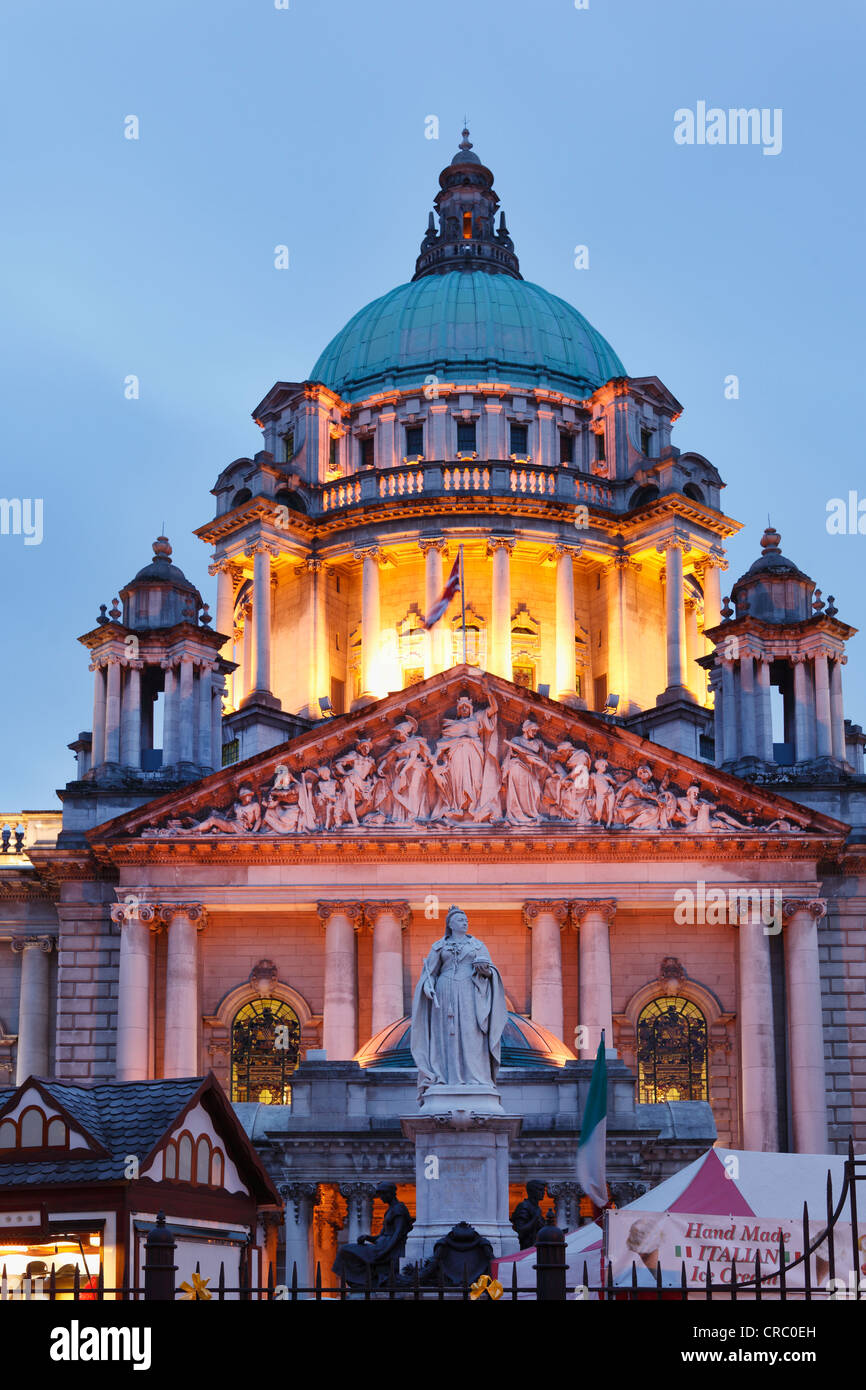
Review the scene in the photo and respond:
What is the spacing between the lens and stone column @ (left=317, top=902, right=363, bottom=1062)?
2114 inches

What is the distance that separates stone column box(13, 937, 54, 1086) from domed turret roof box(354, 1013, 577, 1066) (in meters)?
20.1

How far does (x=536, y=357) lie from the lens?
80.9 meters

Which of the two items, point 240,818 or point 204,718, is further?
point 204,718

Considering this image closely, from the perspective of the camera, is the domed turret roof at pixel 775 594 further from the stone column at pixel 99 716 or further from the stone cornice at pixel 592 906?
the stone column at pixel 99 716

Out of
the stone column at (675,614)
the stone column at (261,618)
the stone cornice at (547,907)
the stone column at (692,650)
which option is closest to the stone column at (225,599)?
the stone column at (261,618)

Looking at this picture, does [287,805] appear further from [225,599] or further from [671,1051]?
[225,599]

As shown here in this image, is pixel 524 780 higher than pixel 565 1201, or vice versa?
pixel 524 780

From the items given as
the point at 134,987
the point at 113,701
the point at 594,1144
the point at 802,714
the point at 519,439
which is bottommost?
the point at 594,1144

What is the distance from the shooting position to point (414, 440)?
78.8 metres

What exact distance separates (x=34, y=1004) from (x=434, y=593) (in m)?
21.2
